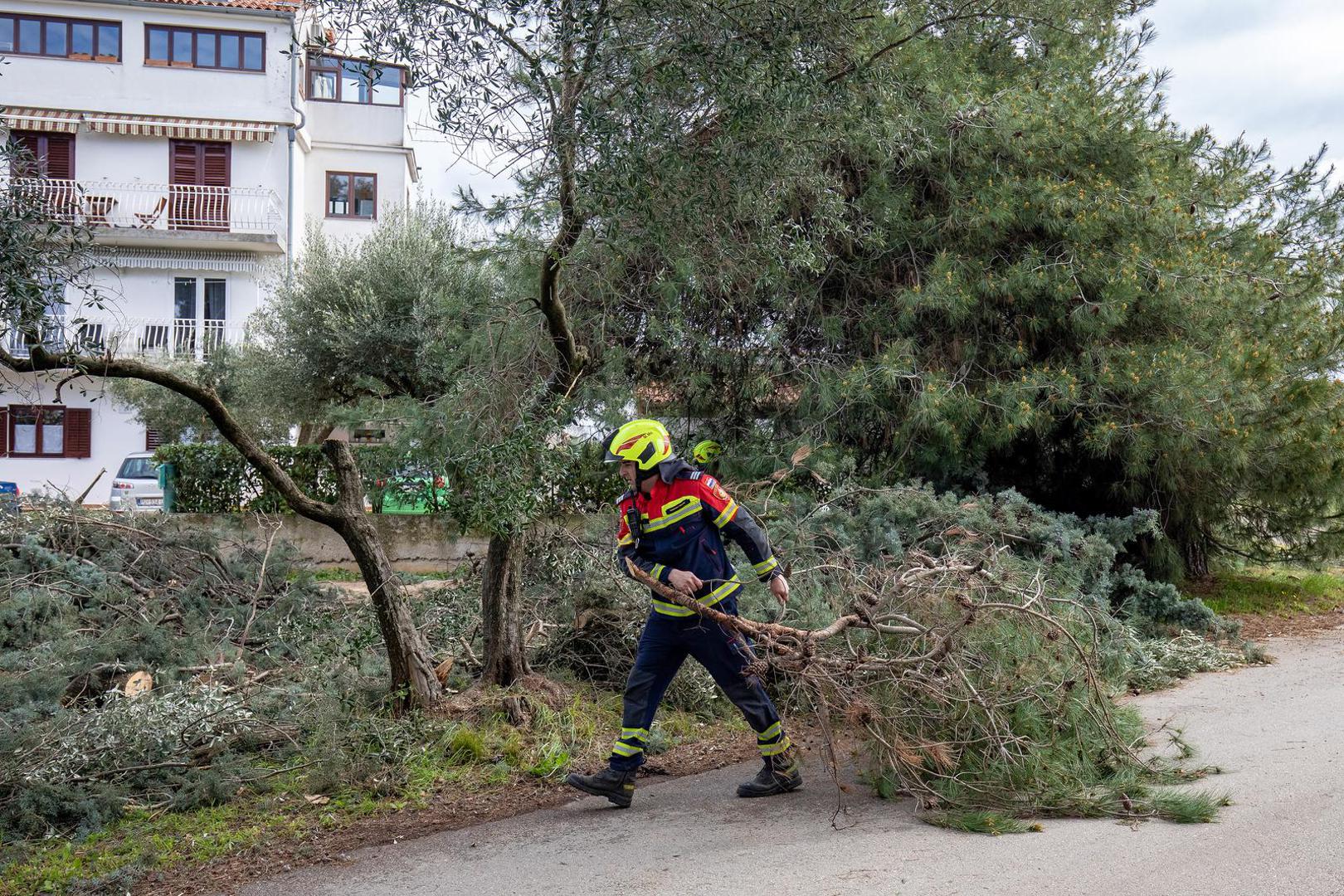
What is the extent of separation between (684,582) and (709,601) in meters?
0.23

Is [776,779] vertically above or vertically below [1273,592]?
below

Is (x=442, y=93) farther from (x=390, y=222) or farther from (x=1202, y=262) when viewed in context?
(x=390, y=222)

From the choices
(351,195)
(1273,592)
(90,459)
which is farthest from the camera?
(351,195)

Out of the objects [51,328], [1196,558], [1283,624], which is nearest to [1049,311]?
[1283,624]

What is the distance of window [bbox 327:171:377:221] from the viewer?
29656mm

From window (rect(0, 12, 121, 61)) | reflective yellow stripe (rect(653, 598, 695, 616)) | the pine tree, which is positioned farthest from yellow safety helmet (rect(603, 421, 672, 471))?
window (rect(0, 12, 121, 61))

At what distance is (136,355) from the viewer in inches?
947

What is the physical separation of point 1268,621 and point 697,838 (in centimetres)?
887

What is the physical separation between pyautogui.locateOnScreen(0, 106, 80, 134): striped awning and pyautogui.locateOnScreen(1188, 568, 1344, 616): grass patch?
2729cm

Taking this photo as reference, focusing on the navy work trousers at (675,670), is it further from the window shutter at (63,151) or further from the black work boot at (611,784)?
the window shutter at (63,151)

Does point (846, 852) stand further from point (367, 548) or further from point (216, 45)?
point (216, 45)

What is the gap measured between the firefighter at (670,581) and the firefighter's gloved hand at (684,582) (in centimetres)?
4

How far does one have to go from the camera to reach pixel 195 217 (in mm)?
27250

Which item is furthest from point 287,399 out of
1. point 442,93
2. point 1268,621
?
point 1268,621
